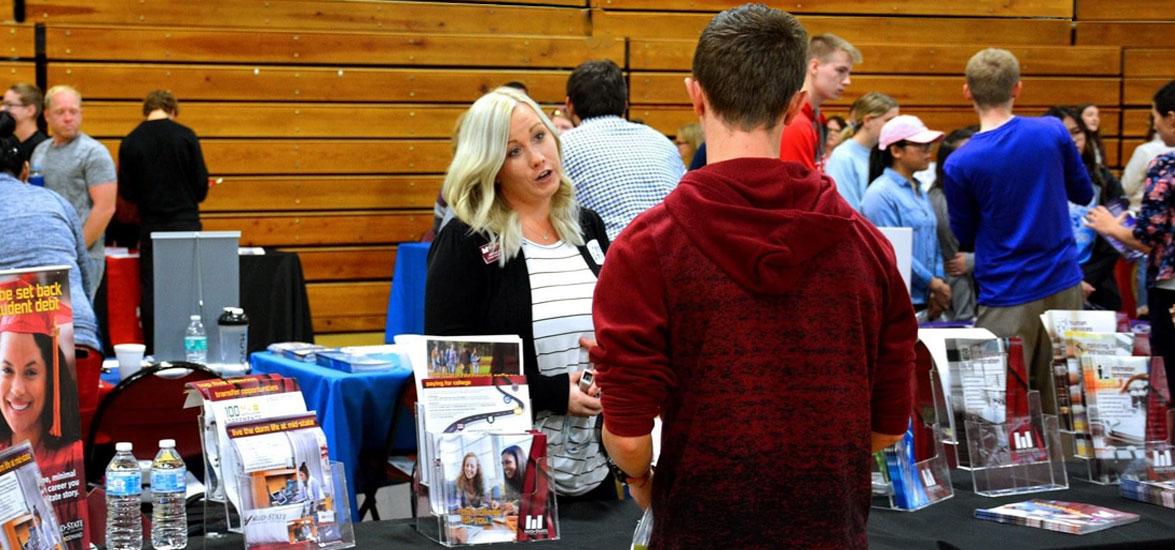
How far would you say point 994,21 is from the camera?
9.19m

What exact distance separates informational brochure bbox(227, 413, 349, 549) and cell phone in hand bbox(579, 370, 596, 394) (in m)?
0.53

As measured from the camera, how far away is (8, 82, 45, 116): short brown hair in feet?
21.7

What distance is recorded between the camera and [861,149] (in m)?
6.16

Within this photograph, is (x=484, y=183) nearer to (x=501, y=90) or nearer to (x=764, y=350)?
(x=501, y=90)

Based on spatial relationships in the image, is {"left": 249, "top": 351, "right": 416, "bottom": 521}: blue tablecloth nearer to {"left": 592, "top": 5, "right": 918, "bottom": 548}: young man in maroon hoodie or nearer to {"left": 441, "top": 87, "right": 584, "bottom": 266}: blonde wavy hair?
{"left": 441, "top": 87, "right": 584, "bottom": 266}: blonde wavy hair

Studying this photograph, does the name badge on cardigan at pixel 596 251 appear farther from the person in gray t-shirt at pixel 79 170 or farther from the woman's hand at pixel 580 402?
the person in gray t-shirt at pixel 79 170

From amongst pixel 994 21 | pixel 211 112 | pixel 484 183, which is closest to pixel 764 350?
pixel 484 183

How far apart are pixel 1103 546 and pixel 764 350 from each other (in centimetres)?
102

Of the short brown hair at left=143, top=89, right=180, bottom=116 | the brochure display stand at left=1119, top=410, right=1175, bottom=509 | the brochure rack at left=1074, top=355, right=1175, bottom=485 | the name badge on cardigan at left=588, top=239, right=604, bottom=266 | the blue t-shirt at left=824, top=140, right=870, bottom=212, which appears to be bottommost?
the brochure display stand at left=1119, top=410, right=1175, bottom=509

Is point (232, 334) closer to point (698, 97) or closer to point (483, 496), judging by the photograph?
point (483, 496)

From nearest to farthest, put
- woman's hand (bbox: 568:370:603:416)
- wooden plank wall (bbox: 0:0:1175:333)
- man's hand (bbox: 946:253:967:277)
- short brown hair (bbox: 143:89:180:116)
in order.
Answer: woman's hand (bbox: 568:370:603:416) → man's hand (bbox: 946:253:967:277) → short brown hair (bbox: 143:89:180:116) → wooden plank wall (bbox: 0:0:1175:333)

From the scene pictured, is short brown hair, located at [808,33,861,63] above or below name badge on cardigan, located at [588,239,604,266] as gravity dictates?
above

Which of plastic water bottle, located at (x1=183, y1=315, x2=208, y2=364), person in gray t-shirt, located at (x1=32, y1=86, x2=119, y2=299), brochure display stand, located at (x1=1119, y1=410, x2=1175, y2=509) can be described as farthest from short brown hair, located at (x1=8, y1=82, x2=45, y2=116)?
brochure display stand, located at (x1=1119, y1=410, x2=1175, y2=509)

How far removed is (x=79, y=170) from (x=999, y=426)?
506 centimetres
